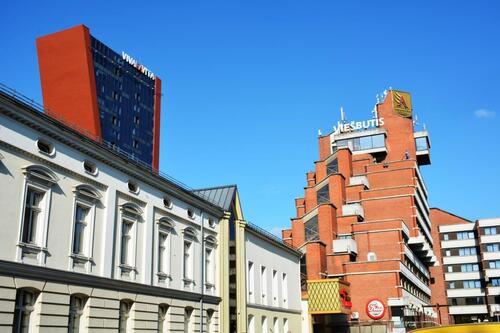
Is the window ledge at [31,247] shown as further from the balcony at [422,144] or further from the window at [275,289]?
the balcony at [422,144]

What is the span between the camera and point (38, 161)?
20297 mm

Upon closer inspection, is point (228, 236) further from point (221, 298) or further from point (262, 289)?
point (262, 289)

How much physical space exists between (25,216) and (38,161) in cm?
215

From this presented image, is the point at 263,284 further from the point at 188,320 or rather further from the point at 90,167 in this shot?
the point at 90,167

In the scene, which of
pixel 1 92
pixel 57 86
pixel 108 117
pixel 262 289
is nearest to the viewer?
pixel 1 92

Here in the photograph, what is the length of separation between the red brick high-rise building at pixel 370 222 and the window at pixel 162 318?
24.6 m

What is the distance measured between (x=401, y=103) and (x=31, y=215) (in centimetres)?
8667

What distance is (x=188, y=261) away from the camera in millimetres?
31250


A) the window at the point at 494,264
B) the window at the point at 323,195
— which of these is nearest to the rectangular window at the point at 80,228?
the window at the point at 323,195

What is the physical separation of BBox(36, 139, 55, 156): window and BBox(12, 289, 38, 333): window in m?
5.22

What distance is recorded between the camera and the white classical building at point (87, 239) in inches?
745

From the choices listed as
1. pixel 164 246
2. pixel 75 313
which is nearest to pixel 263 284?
pixel 164 246

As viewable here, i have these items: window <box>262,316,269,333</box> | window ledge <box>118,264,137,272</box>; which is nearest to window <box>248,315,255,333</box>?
window <box>262,316,269,333</box>

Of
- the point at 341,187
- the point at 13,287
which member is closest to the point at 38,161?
the point at 13,287
